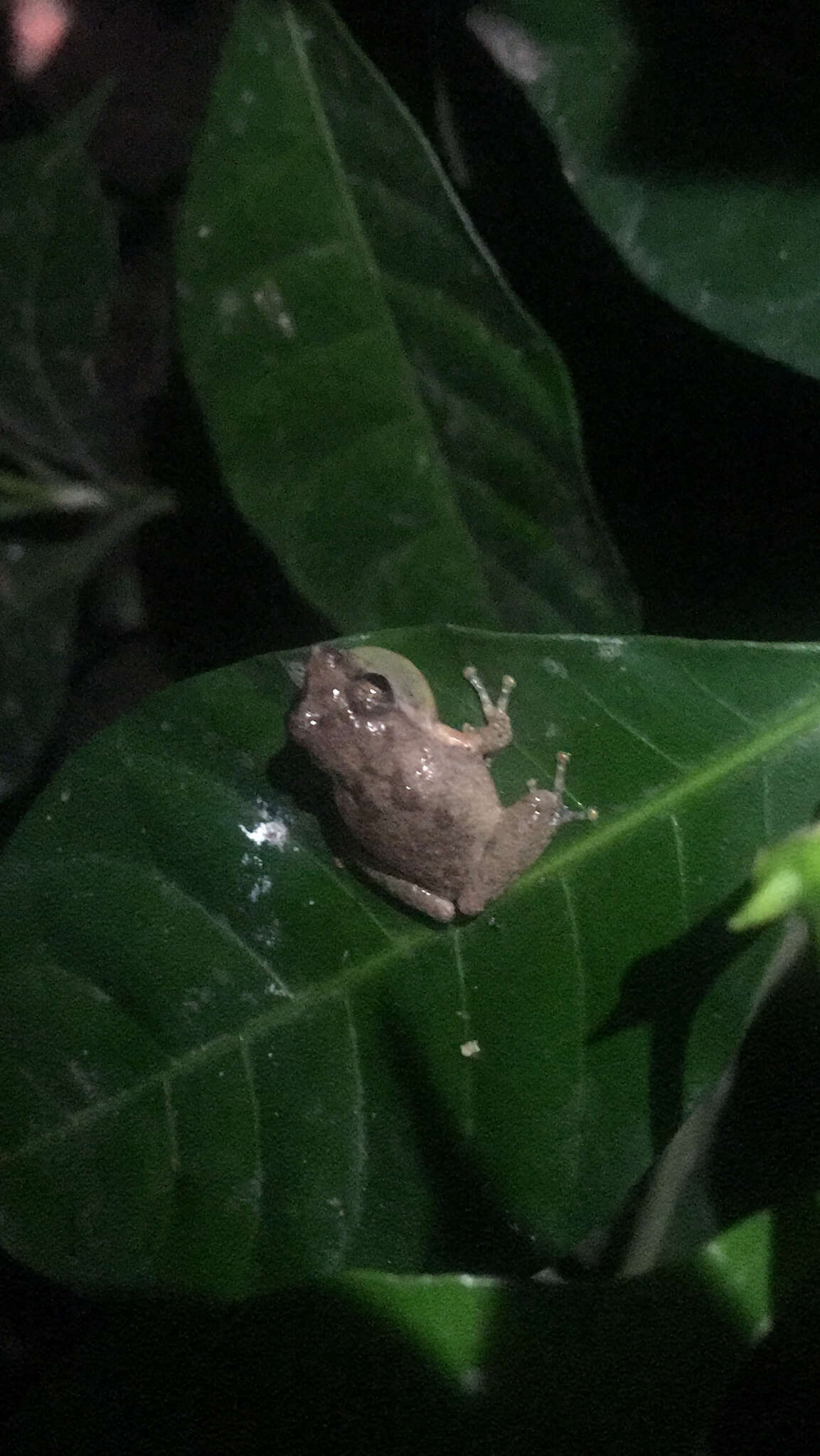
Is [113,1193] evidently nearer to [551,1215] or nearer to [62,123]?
[551,1215]

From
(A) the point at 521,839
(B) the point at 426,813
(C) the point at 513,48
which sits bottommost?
(B) the point at 426,813

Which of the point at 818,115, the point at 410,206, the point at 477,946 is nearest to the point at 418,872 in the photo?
the point at 477,946

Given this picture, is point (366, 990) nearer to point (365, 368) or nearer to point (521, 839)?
point (521, 839)

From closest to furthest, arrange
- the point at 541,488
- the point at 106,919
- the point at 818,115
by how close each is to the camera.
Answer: the point at 818,115 < the point at 106,919 < the point at 541,488

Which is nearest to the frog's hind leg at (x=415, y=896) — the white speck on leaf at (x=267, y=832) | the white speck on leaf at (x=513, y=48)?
the white speck on leaf at (x=267, y=832)

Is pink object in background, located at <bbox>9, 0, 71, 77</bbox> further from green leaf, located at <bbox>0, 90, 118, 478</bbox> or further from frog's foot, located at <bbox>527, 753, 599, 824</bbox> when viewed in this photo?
frog's foot, located at <bbox>527, 753, 599, 824</bbox>

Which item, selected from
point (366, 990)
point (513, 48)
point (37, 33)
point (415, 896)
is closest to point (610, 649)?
point (415, 896)
